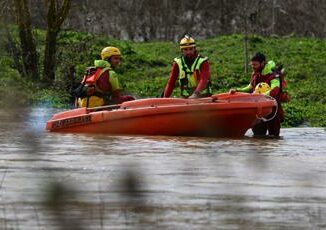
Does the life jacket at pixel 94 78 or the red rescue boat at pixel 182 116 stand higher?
the life jacket at pixel 94 78

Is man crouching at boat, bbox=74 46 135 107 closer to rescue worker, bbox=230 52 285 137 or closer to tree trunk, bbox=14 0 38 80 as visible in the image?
rescue worker, bbox=230 52 285 137

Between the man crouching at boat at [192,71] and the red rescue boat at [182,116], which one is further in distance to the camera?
the man crouching at boat at [192,71]

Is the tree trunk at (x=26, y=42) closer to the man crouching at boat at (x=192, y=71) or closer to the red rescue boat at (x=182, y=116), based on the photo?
the man crouching at boat at (x=192, y=71)

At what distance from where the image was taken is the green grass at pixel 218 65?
19.8m

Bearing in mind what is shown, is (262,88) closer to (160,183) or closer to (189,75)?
(189,75)

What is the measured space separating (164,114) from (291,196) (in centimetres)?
559

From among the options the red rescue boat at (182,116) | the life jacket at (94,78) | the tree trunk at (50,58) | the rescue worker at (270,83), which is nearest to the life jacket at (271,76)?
the rescue worker at (270,83)

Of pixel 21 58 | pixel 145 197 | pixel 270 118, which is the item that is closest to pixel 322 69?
pixel 21 58

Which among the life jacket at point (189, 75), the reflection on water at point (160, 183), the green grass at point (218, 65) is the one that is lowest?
the green grass at point (218, 65)

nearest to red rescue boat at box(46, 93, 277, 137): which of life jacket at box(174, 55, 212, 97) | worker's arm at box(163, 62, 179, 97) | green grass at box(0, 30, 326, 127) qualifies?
life jacket at box(174, 55, 212, 97)

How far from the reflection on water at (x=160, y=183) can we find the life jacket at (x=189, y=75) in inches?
53.4

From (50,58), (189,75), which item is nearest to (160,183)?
(189,75)

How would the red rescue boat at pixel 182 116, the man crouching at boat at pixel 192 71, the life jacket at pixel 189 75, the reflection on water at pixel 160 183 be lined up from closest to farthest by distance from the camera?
the reflection on water at pixel 160 183
the red rescue boat at pixel 182 116
the man crouching at boat at pixel 192 71
the life jacket at pixel 189 75

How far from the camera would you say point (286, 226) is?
6430 millimetres
